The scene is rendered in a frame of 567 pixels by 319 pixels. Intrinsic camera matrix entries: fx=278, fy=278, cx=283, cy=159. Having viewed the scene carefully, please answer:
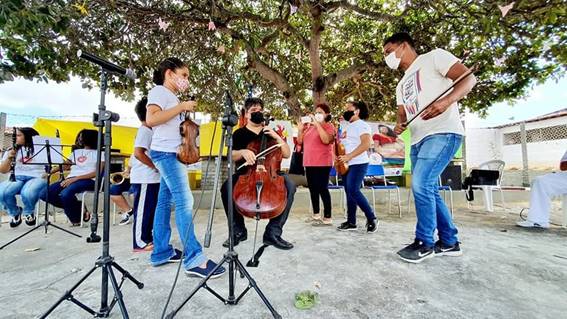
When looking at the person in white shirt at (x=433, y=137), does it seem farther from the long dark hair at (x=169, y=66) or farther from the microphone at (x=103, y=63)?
the microphone at (x=103, y=63)

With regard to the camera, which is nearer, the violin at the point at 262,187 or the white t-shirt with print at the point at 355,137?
the violin at the point at 262,187

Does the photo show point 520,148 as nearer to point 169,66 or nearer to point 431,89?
point 431,89

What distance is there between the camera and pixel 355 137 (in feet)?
12.4

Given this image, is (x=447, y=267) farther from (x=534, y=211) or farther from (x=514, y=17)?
(x=514, y=17)

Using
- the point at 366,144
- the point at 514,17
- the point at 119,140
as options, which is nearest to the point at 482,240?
the point at 366,144

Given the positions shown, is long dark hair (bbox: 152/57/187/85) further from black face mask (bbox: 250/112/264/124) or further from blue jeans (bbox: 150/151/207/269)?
black face mask (bbox: 250/112/264/124)

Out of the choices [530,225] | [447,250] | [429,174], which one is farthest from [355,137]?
[530,225]

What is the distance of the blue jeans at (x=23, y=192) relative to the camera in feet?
13.5

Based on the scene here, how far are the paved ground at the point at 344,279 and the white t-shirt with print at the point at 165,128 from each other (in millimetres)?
992

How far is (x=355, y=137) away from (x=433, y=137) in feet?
4.70

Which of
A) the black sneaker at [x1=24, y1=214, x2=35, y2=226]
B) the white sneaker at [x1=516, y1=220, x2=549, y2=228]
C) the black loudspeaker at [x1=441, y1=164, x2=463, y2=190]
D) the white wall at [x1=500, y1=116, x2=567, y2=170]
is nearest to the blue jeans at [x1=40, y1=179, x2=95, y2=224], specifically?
the black sneaker at [x1=24, y1=214, x2=35, y2=226]

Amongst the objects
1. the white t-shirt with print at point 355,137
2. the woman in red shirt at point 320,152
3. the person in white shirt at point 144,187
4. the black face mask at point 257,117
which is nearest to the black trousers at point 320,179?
the woman in red shirt at point 320,152

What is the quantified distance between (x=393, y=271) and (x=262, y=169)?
1373 millimetres

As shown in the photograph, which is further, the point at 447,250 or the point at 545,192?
the point at 545,192
